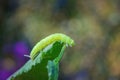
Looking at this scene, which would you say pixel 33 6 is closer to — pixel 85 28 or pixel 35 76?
pixel 85 28

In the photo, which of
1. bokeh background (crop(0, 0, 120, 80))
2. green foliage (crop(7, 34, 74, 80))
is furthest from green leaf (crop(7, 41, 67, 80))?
bokeh background (crop(0, 0, 120, 80))

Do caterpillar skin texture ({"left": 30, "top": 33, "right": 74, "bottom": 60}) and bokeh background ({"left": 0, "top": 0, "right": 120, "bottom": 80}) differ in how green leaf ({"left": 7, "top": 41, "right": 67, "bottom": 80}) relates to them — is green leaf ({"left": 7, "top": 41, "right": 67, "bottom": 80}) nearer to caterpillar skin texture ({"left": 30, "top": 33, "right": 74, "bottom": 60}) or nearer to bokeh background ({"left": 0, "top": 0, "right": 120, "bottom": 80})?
caterpillar skin texture ({"left": 30, "top": 33, "right": 74, "bottom": 60})

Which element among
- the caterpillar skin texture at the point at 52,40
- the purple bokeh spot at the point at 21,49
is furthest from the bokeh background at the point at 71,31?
the caterpillar skin texture at the point at 52,40

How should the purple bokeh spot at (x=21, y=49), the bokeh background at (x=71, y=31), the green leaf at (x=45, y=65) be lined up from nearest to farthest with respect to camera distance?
the green leaf at (x=45, y=65)
the purple bokeh spot at (x=21, y=49)
the bokeh background at (x=71, y=31)

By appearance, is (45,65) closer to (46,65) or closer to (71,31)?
(46,65)

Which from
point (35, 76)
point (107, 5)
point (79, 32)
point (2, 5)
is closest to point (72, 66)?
point (79, 32)

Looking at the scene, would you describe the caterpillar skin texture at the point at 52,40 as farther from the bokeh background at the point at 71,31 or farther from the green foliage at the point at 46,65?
the bokeh background at the point at 71,31
